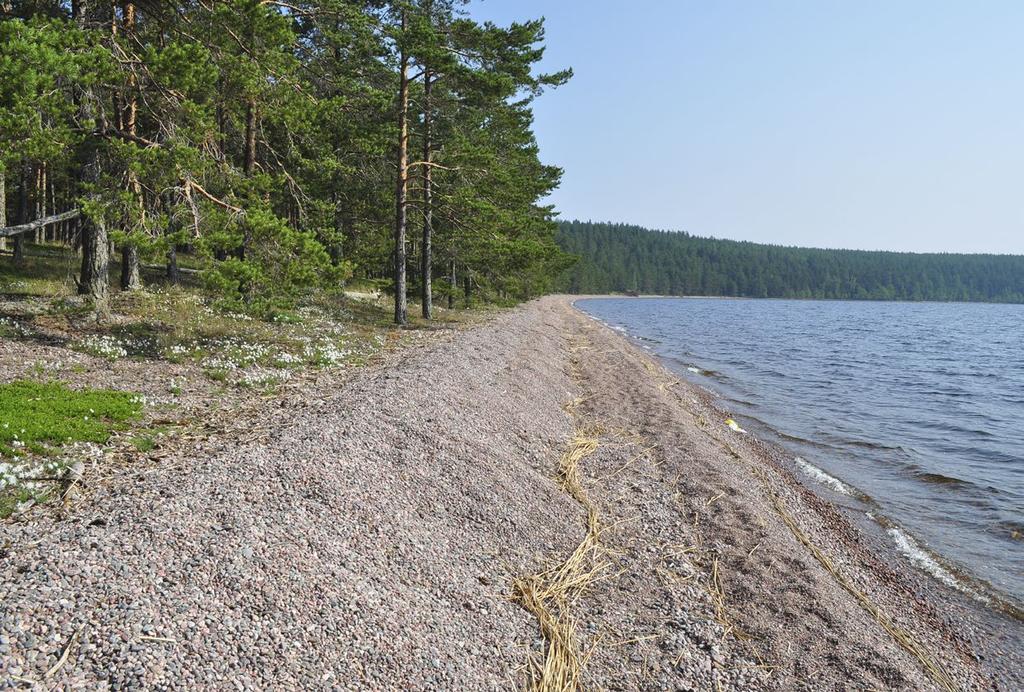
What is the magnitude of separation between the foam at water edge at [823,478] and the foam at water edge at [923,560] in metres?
1.88

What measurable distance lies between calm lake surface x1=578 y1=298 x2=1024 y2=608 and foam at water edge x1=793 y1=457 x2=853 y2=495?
3 cm

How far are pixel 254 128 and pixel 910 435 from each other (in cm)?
2353

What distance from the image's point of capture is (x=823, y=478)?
12.8 metres

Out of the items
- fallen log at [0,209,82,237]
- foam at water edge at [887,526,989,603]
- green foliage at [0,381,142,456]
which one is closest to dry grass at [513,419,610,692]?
foam at water edge at [887,526,989,603]

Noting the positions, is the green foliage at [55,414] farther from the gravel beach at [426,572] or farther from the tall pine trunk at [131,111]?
the tall pine trunk at [131,111]

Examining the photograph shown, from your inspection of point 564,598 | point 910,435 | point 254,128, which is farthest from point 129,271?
point 910,435

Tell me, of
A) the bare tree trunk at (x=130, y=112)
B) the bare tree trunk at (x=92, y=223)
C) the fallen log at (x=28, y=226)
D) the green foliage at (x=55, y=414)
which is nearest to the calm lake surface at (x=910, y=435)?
the green foliage at (x=55, y=414)

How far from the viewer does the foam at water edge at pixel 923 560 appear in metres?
8.38

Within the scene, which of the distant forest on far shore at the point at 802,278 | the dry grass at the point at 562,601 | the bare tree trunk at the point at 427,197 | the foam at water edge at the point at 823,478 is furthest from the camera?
the distant forest on far shore at the point at 802,278

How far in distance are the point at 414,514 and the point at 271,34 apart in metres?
12.0

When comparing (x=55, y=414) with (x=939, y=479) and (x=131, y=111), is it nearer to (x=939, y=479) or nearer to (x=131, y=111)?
(x=131, y=111)

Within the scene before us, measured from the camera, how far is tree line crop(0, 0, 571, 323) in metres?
11.2

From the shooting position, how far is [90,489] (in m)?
6.45

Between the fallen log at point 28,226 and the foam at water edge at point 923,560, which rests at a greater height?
the fallen log at point 28,226
